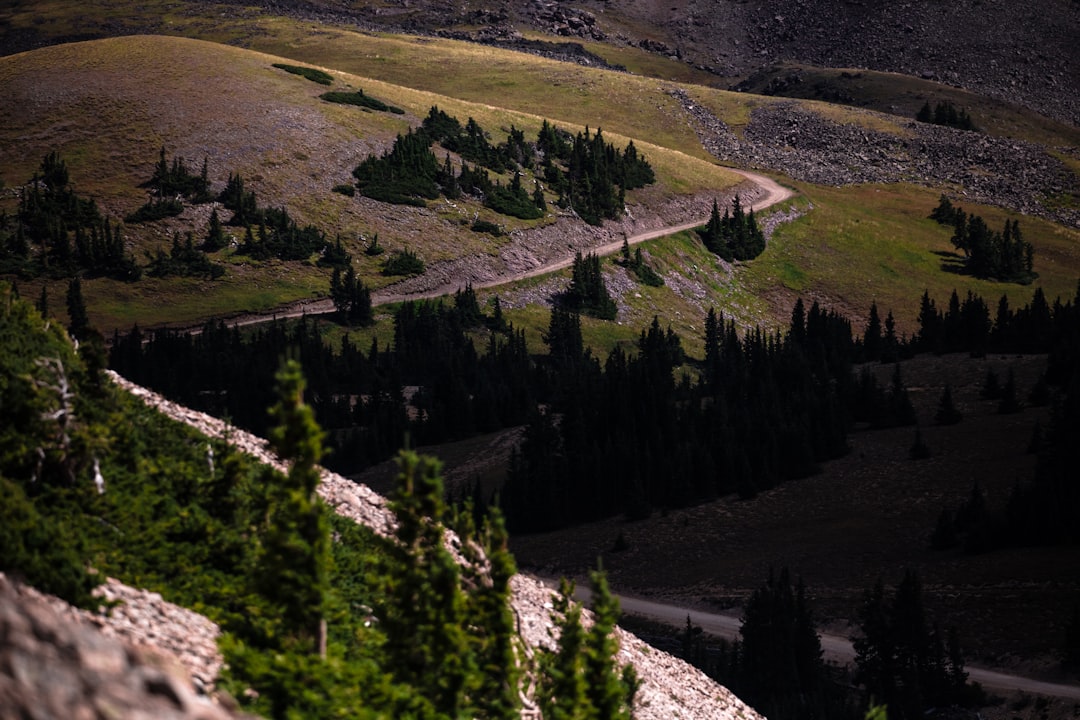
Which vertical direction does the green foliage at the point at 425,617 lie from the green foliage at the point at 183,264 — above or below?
above

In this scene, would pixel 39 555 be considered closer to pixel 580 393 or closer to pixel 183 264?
pixel 580 393

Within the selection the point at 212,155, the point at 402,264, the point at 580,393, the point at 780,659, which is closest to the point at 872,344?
the point at 580,393

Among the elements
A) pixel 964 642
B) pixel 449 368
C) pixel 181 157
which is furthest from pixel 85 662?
pixel 181 157

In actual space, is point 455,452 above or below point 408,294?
below

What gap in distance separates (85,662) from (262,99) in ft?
621

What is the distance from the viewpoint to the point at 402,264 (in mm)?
160125

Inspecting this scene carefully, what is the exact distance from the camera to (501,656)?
34781 mm

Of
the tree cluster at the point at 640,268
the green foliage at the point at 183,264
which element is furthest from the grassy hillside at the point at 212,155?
the tree cluster at the point at 640,268

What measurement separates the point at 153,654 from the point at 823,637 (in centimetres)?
5650

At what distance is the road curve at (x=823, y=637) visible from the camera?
61594 millimetres

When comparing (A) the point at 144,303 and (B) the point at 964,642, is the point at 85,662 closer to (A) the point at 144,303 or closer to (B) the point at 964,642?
(B) the point at 964,642

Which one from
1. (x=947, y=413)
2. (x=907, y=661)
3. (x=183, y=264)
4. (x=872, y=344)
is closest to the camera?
(x=907, y=661)

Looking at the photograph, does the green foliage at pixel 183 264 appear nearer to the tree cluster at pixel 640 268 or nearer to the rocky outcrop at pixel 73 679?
the tree cluster at pixel 640 268

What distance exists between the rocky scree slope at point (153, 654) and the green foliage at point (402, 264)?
4371 inches
